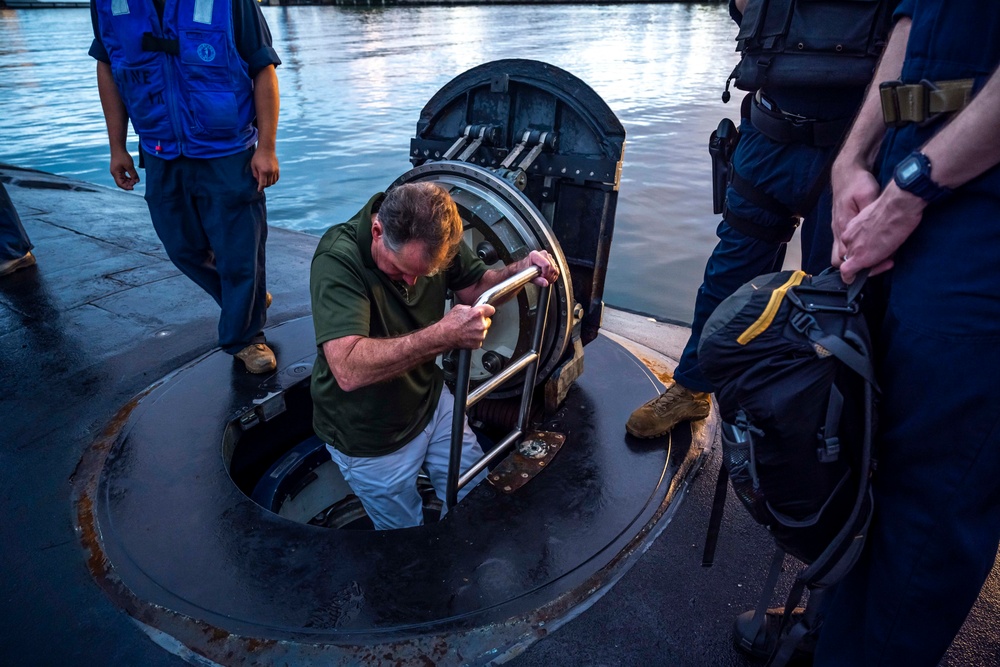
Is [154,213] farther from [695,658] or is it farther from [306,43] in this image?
[306,43]

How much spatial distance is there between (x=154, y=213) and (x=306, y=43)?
80.4 ft

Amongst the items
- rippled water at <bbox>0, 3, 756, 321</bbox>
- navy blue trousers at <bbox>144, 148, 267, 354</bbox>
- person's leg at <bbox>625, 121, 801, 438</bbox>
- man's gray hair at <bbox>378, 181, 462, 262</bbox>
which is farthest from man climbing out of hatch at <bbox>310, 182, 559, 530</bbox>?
rippled water at <bbox>0, 3, 756, 321</bbox>

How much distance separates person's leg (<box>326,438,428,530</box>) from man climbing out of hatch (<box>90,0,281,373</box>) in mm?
863

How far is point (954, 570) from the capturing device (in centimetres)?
118

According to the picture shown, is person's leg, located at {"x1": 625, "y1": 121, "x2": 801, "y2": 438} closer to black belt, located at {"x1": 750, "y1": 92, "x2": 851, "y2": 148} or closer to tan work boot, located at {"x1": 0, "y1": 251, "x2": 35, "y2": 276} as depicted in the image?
black belt, located at {"x1": 750, "y1": 92, "x2": 851, "y2": 148}

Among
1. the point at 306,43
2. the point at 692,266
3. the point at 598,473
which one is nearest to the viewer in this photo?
the point at 598,473

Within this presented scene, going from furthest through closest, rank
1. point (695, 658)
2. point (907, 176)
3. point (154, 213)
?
point (154, 213), point (695, 658), point (907, 176)

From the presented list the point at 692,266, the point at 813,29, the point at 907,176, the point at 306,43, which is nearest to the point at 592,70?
the point at 692,266

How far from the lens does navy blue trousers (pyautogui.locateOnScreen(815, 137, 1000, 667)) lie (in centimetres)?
108

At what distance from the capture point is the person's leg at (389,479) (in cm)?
223

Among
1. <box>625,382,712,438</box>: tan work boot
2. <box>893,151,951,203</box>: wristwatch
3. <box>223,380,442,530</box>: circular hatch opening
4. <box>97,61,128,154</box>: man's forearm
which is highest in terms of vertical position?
<box>893,151,951,203</box>: wristwatch

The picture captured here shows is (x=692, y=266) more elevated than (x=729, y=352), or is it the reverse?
(x=729, y=352)

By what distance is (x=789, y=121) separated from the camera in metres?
1.96

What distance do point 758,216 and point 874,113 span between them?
→ 74cm
